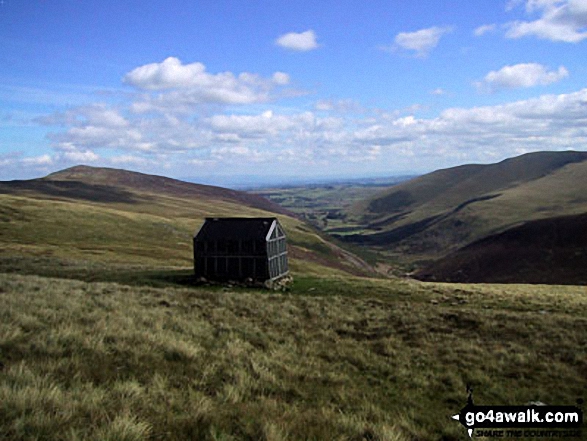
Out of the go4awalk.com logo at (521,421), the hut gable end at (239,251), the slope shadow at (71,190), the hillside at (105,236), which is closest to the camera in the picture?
the go4awalk.com logo at (521,421)

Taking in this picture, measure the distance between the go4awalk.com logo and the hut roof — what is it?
36.3 metres

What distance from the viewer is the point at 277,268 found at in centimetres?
4803

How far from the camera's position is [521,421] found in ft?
34.7

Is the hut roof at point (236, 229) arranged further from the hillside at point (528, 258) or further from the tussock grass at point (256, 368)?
the hillside at point (528, 258)

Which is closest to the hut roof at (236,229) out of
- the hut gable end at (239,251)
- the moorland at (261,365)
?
the hut gable end at (239,251)

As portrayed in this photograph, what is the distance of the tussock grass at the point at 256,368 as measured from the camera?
8023 millimetres

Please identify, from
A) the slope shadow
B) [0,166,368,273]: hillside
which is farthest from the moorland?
the slope shadow

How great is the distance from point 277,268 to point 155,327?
32.0 metres

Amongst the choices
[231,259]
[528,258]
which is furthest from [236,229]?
[528,258]

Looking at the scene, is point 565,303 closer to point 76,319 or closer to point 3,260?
point 76,319

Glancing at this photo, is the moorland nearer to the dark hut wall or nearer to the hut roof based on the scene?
the dark hut wall

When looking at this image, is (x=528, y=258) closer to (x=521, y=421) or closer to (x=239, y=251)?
(x=239, y=251)

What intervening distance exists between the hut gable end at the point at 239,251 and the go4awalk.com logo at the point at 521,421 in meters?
35.1

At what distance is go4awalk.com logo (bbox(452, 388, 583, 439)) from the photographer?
32.9ft
